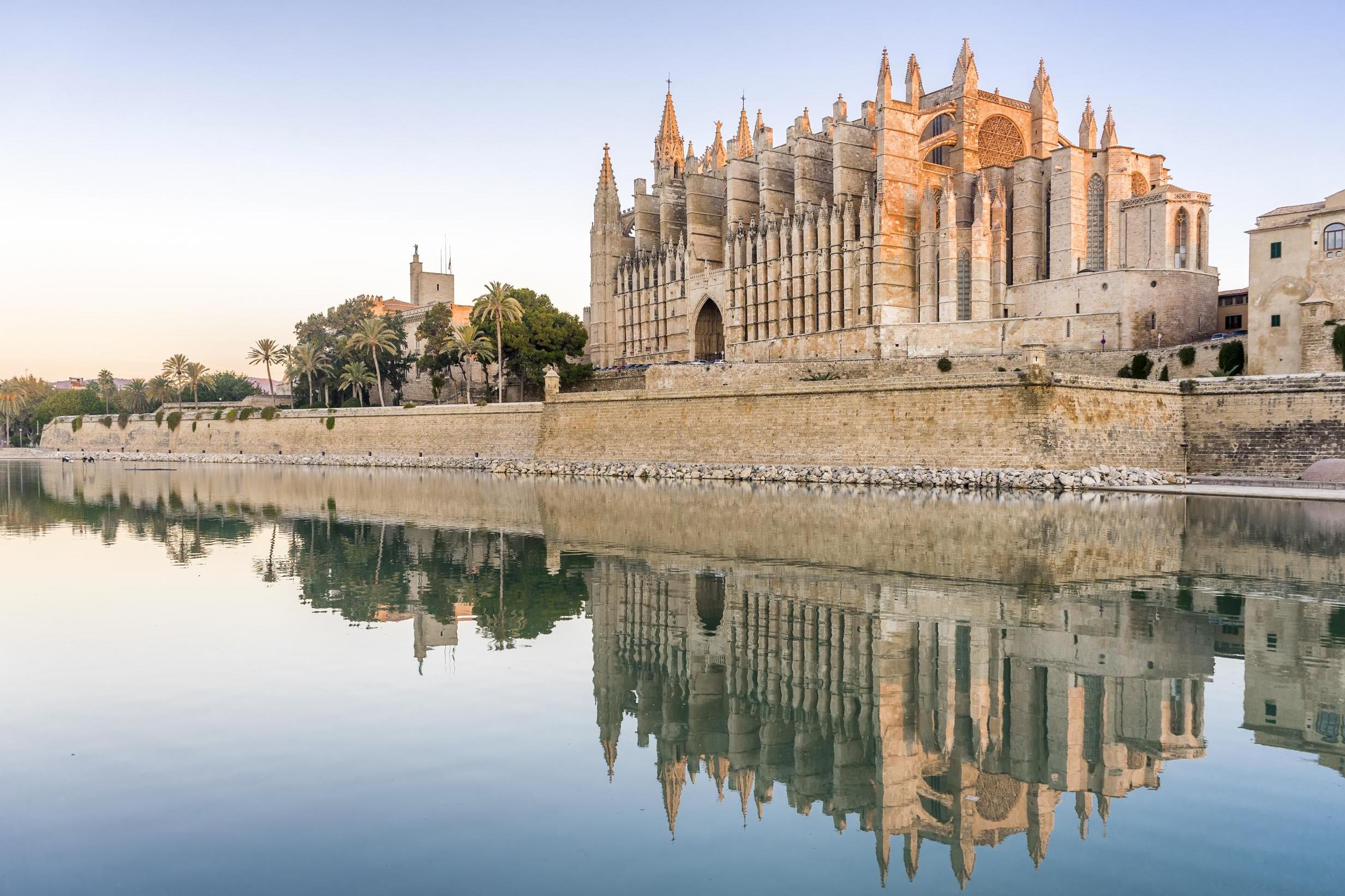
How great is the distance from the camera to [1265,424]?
1095 inches

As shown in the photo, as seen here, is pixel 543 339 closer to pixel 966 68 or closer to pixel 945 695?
pixel 966 68

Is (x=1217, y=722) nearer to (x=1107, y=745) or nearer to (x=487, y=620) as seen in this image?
(x=1107, y=745)

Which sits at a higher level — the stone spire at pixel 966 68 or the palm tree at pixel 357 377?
the stone spire at pixel 966 68

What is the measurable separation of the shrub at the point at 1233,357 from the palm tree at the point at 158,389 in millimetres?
70116

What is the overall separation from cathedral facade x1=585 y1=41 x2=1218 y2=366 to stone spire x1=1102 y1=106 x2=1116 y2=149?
203 millimetres

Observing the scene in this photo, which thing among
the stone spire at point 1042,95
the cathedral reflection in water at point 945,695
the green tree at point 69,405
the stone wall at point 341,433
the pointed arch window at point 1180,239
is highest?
the stone spire at point 1042,95

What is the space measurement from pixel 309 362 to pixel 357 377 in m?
3.64

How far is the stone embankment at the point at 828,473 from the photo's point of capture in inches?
1059

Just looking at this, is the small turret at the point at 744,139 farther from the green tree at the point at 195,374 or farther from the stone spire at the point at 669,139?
the green tree at the point at 195,374

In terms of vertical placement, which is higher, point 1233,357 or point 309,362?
point 309,362

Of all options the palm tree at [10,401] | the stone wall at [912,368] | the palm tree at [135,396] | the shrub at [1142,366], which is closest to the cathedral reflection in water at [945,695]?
the stone wall at [912,368]

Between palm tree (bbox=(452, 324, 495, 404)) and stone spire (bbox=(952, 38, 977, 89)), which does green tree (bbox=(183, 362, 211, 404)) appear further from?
stone spire (bbox=(952, 38, 977, 89))

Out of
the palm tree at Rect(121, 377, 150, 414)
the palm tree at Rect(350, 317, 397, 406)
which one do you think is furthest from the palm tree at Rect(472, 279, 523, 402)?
the palm tree at Rect(121, 377, 150, 414)

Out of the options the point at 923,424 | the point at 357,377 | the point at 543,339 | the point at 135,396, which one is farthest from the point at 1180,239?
the point at 135,396
